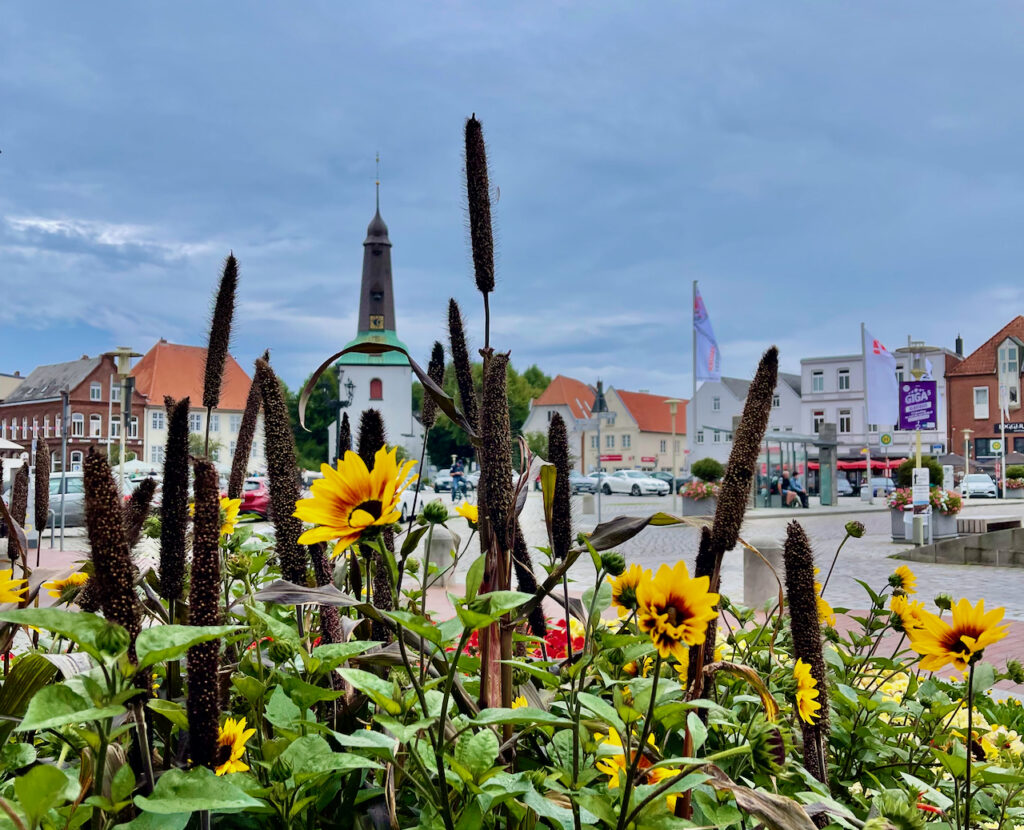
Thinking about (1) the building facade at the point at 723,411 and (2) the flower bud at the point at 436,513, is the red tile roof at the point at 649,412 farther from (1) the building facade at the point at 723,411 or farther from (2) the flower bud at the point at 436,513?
(2) the flower bud at the point at 436,513

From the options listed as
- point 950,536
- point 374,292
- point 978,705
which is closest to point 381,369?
point 374,292

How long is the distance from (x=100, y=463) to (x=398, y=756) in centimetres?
56

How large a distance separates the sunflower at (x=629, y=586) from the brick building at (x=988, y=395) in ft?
206

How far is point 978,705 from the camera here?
2.59 m

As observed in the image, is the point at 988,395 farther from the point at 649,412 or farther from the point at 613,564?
the point at 613,564

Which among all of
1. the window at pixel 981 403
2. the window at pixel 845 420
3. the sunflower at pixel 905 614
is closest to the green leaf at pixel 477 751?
the sunflower at pixel 905 614

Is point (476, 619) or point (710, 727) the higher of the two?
point (476, 619)

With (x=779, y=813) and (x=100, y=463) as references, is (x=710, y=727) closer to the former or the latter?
(x=779, y=813)

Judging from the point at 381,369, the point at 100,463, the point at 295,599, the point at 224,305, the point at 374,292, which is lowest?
the point at 295,599

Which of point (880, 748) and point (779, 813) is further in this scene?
point (880, 748)

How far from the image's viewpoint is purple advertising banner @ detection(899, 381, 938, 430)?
1756 centimetres

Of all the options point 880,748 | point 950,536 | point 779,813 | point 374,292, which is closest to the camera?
point 779,813

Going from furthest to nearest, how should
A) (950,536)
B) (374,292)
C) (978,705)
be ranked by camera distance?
(374,292) → (950,536) → (978,705)

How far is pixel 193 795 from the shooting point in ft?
2.95
